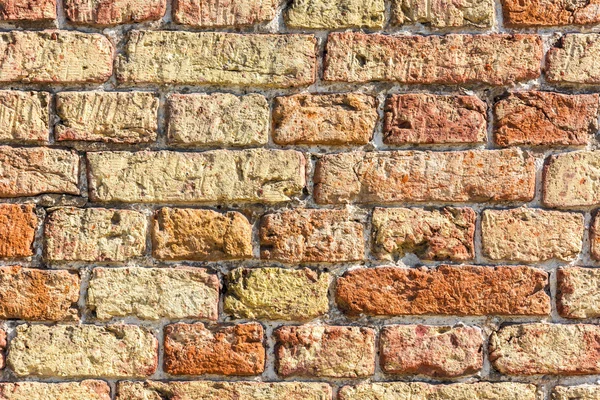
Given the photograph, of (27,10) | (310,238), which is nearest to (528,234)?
(310,238)

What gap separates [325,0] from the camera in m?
1.42

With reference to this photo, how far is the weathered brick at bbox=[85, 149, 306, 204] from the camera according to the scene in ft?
4.59

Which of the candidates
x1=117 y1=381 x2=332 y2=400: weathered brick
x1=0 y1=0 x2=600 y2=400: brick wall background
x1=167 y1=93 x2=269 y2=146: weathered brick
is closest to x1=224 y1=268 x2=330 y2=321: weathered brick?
x1=0 y1=0 x2=600 y2=400: brick wall background

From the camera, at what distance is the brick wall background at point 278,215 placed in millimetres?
1397

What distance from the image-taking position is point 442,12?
1.43 metres

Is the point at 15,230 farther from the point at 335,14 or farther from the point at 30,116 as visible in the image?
the point at 335,14

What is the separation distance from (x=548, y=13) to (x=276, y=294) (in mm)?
710

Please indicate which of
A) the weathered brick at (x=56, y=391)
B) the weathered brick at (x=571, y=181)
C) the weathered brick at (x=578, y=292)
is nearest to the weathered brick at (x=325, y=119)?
the weathered brick at (x=571, y=181)

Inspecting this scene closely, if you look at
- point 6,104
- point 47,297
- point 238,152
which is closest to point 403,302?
point 238,152

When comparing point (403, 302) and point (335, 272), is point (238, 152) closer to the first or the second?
point (335, 272)

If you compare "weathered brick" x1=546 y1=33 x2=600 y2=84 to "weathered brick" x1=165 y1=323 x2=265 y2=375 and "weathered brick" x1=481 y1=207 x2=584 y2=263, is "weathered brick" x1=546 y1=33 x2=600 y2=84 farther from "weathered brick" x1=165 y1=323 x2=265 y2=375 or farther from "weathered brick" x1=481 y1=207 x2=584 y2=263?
"weathered brick" x1=165 y1=323 x2=265 y2=375

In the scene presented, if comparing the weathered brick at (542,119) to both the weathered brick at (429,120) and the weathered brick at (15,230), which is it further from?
the weathered brick at (15,230)

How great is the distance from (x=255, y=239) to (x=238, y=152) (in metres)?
0.16

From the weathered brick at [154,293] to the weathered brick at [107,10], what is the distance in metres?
0.45
